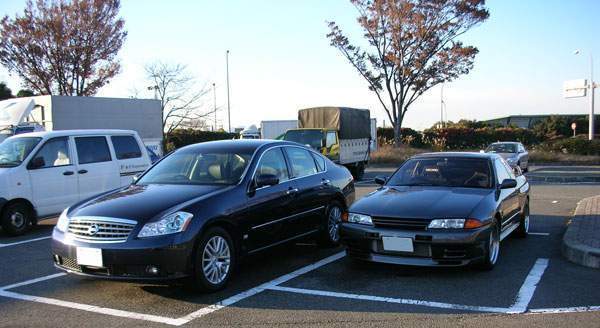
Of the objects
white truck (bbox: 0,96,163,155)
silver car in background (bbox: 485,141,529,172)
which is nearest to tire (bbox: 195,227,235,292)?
white truck (bbox: 0,96,163,155)

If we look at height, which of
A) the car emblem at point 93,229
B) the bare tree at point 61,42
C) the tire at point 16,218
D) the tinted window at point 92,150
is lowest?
the tire at point 16,218

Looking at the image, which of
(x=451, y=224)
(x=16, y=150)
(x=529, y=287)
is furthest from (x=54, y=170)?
(x=529, y=287)

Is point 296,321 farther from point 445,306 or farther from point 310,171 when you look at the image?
point 310,171

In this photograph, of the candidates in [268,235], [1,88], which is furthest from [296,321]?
[1,88]

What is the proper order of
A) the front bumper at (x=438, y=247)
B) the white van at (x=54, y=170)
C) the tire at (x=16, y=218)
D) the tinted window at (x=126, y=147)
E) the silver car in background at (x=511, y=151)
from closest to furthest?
the front bumper at (x=438, y=247) < the tire at (x=16, y=218) < the white van at (x=54, y=170) < the tinted window at (x=126, y=147) < the silver car in background at (x=511, y=151)

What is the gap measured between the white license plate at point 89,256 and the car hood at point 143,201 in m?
0.35

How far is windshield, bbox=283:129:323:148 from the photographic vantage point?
16938mm

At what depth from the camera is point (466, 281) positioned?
529 cm

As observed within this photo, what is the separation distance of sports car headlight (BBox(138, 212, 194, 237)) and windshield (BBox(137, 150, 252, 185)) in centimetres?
91

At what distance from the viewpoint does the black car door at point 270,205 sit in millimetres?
5520

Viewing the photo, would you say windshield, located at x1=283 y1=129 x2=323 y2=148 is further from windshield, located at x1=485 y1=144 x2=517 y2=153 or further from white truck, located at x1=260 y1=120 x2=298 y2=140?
white truck, located at x1=260 y1=120 x2=298 y2=140

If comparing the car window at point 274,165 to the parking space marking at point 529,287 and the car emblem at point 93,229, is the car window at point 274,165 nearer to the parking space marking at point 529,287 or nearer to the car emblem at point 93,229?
the car emblem at point 93,229

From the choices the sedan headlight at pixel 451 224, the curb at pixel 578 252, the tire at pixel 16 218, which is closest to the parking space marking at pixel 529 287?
the curb at pixel 578 252

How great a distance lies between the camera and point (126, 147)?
980 cm
